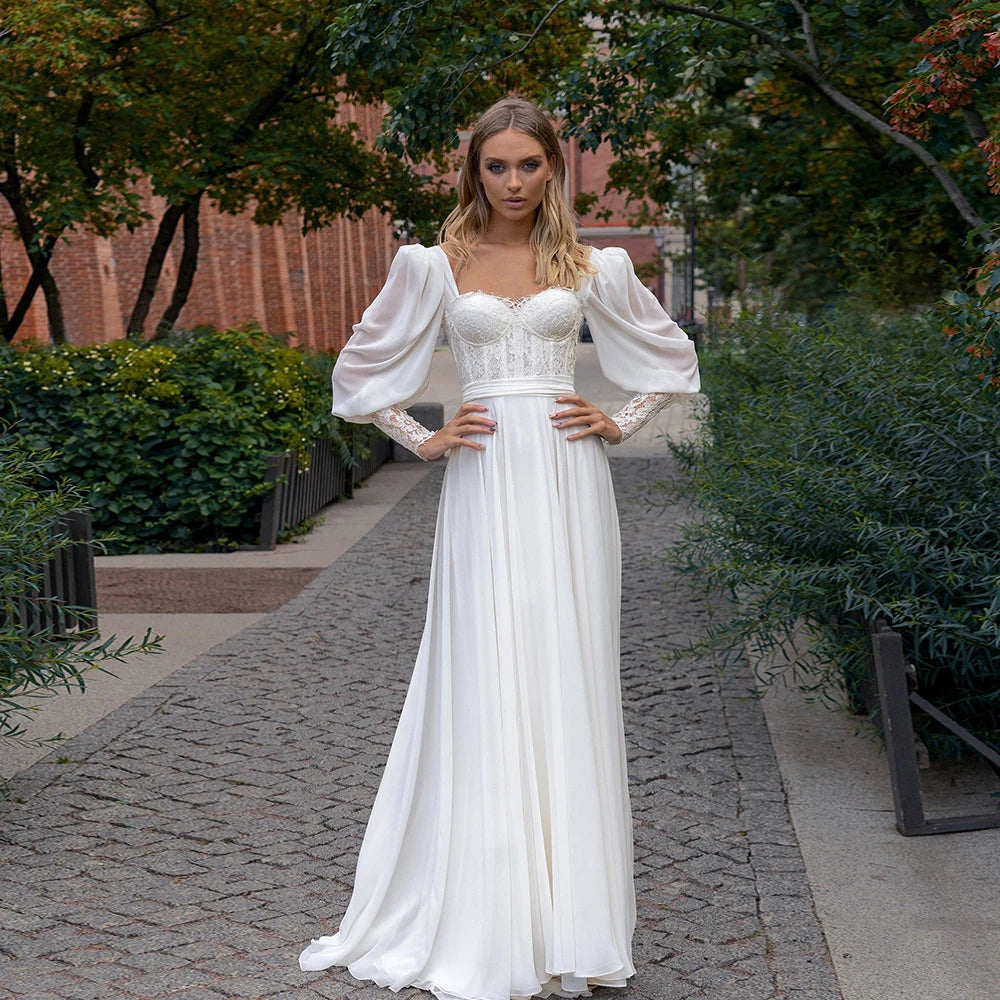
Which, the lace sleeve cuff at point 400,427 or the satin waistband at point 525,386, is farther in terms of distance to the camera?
the lace sleeve cuff at point 400,427

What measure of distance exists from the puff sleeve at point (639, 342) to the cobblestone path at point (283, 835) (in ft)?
5.03

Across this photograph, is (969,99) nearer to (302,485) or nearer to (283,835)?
(283,835)

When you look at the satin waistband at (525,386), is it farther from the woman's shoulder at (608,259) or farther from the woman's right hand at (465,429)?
the woman's shoulder at (608,259)

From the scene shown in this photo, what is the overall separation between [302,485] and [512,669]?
31.3ft

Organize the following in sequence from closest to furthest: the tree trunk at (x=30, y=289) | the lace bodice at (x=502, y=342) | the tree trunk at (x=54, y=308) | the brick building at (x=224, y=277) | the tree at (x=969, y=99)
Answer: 1. the lace bodice at (x=502, y=342)
2. the tree at (x=969, y=99)
3. the tree trunk at (x=30, y=289)
4. the tree trunk at (x=54, y=308)
5. the brick building at (x=224, y=277)

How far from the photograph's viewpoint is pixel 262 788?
5.73 metres

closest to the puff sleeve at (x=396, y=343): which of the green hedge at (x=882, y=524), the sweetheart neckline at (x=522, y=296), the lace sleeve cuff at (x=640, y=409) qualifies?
the sweetheart neckline at (x=522, y=296)

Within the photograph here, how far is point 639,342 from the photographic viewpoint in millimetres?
3955

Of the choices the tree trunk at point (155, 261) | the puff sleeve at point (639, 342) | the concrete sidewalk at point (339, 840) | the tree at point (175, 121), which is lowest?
the concrete sidewalk at point (339, 840)

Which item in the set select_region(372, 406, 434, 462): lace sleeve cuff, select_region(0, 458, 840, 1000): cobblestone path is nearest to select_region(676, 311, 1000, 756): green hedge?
select_region(0, 458, 840, 1000): cobblestone path

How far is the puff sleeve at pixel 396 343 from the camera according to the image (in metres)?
3.84

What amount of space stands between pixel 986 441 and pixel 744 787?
1555 mm

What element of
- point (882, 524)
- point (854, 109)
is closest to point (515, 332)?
point (882, 524)

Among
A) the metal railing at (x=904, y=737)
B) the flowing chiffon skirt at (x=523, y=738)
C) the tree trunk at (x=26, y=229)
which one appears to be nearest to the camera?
the flowing chiffon skirt at (x=523, y=738)
